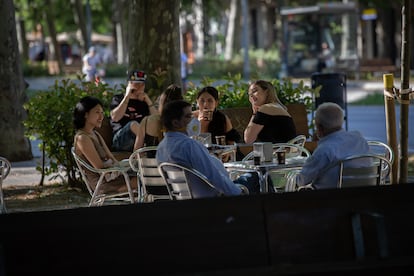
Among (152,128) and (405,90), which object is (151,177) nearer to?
(152,128)

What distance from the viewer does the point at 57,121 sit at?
1218 centimetres

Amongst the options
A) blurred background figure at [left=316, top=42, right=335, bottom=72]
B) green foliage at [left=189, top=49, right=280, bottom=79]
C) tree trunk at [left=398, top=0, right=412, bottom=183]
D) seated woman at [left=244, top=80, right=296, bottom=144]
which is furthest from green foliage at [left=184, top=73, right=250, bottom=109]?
green foliage at [left=189, top=49, right=280, bottom=79]

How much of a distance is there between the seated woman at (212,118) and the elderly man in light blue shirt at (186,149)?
304cm

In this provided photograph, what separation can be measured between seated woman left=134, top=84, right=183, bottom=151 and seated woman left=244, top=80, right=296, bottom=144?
792 mm

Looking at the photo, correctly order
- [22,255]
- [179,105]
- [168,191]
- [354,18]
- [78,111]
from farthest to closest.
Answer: [354,18] → [78,111] → [168,191] → [179,105] → [22,255]

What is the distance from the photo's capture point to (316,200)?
448cm

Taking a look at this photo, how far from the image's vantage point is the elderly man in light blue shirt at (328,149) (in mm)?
7297

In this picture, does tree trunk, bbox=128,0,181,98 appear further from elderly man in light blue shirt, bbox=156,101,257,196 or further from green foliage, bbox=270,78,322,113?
elderly man in light blue shirt, bbox=156,101,257,196

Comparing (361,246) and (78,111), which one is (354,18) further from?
(361,246)

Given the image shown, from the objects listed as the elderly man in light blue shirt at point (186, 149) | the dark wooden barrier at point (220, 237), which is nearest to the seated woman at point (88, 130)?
the elderly man in light blue shirt at point (186, 149)

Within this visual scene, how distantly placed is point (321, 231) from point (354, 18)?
37.5 m

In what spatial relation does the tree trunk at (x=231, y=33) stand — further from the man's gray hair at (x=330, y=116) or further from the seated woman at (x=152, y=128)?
the man's gray hair at (x=330, y=116)

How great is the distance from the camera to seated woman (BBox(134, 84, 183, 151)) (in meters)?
9.50

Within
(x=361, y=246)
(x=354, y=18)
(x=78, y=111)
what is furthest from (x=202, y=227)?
(x=354, y=18)
